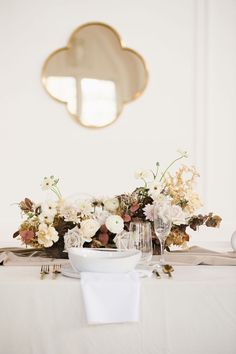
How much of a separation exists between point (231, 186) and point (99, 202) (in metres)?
2.75

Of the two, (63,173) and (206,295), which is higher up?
(63,173)

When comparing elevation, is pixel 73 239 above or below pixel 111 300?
above

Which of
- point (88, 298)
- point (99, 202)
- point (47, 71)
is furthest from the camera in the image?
point (47, 71)

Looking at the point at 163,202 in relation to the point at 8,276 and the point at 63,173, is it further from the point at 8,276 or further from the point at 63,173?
the point at 63,173

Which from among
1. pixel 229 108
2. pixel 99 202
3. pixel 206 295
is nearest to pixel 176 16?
pixel 229 108

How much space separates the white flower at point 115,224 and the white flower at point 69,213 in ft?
0.43

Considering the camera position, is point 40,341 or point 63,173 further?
point 63,173

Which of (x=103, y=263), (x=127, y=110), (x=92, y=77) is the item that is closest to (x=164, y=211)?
(x=103, y=263)

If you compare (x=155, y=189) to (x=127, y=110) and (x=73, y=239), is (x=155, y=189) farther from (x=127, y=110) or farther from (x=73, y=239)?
(x=127, y=110)

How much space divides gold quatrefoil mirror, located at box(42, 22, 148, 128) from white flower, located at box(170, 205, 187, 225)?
268 cm

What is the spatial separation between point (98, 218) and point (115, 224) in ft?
0.36

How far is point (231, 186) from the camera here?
4578mm

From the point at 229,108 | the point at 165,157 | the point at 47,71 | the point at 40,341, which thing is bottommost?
the point at 40,341

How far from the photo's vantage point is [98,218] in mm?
1983
